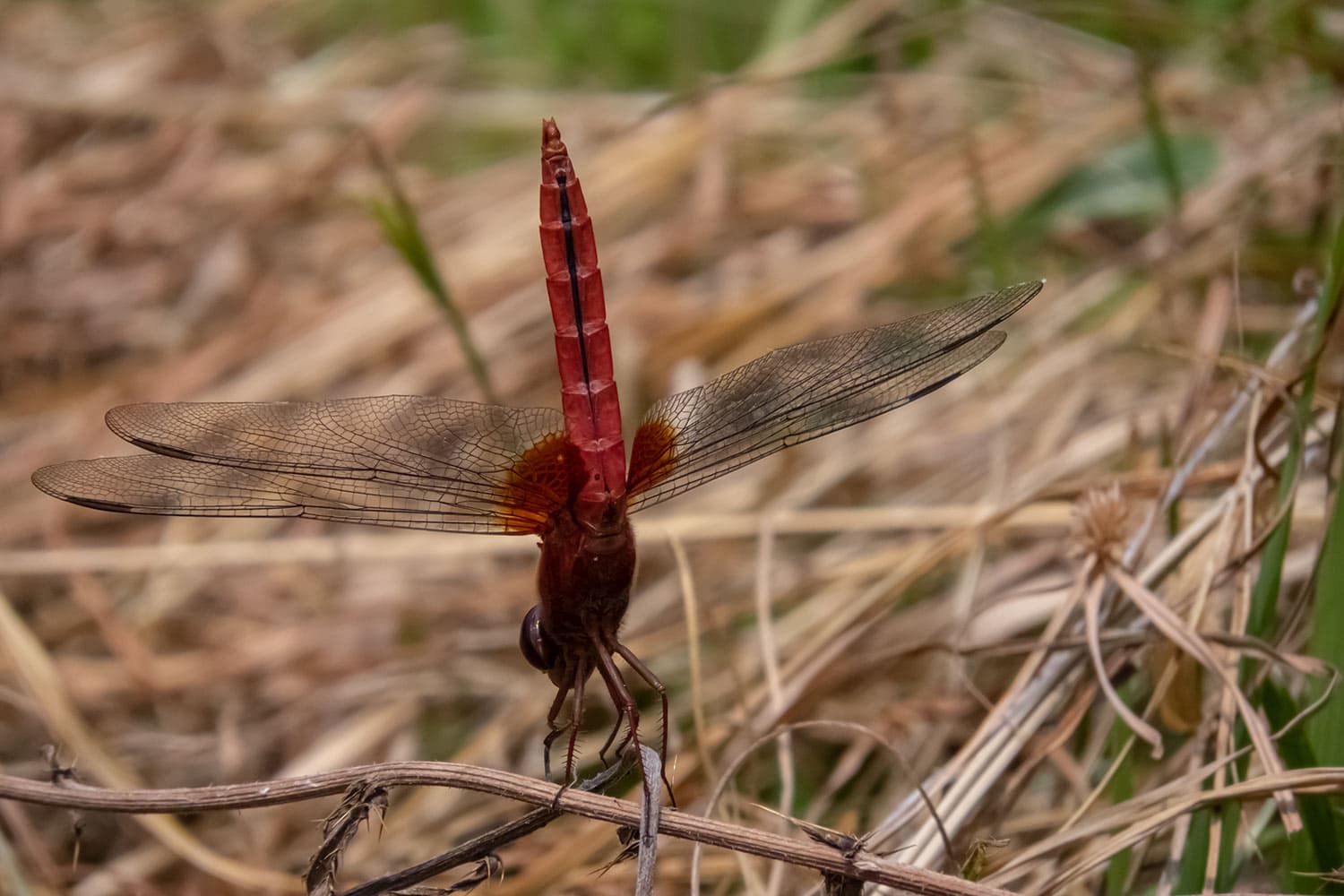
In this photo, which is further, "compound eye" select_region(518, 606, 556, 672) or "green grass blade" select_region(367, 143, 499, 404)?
"green grass blade" select_region(367, 143, 499, 404)

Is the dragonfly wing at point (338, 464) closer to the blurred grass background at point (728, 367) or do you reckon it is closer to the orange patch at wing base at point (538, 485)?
the orange patch at wing base at point (538, 485)

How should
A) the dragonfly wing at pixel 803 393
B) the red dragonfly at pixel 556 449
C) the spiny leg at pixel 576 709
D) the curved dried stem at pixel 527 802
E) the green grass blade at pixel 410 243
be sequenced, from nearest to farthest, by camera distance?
the curved dried stem at pixel 527 802, the spiny leg at pixel 576 709, the red dragonfly at pixel 556 449, the dragonfly wing at pixel 803 393, the green grass blade at pixel 410 243

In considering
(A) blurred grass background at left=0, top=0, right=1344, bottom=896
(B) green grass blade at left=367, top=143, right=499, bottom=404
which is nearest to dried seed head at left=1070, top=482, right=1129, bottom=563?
(A) blurred grass background at left=0, top=0, right=1344, bottom=896

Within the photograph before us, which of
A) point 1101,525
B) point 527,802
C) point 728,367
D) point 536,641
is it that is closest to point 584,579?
point 536,641

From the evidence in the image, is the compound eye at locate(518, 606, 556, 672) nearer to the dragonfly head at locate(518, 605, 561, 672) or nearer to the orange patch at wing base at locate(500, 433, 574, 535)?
the dragonfly head at locate(518, 605, 561, 672)

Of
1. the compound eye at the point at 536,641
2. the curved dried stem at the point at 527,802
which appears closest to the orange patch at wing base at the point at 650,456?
the compound eye at the point at 536,641
